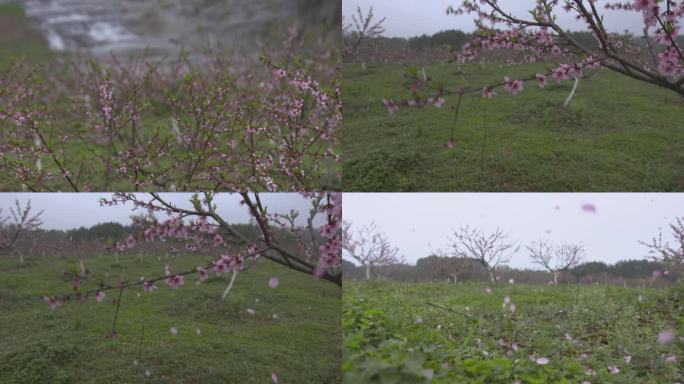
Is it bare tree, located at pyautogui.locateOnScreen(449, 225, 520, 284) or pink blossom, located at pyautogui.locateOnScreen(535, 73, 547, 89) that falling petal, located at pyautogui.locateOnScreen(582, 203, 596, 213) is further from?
pink blossom, located at pyautogui.locateOnScreen(535, 73, 547, 89)

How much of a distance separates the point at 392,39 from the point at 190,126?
86cm

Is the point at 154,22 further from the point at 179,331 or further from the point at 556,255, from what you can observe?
the point at 556,255

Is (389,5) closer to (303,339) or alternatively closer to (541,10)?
(541,10)

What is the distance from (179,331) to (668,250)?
1913 millimetres

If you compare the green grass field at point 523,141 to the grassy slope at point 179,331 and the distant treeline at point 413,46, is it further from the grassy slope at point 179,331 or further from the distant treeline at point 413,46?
the grassy slope at point 179,331

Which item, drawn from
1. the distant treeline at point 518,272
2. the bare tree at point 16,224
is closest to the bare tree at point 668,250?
the distant treeline at point 518,272

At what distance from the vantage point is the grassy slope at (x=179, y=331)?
1.96m

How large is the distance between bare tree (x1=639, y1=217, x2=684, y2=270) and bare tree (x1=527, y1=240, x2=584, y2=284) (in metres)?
0.26

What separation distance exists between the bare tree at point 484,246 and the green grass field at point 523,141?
0.62 feet

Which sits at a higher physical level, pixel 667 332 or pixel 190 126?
pixel 190 126

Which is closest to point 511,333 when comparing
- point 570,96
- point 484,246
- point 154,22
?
point 484,246

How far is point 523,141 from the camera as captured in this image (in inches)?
73.6

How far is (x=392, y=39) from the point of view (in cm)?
196

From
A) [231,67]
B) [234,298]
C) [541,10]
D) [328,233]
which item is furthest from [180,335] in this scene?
[541,10]
